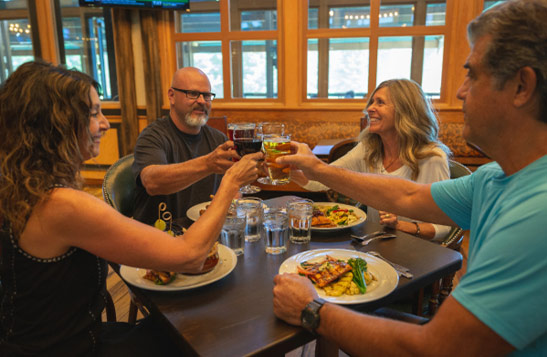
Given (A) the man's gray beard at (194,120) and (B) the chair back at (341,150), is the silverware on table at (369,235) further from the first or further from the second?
(A) the man's gray beard at (194,120)

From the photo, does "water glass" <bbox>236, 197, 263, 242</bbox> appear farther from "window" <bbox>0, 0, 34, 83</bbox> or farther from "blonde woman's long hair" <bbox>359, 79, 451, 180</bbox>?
"window" <bbox>0, 0, 34, 83</bbox>

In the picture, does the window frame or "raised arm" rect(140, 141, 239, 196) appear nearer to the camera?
"raised arm" rect(140, 141, 239, 196)

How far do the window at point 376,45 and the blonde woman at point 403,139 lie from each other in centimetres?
290

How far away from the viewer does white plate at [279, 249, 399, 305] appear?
1.01 meters

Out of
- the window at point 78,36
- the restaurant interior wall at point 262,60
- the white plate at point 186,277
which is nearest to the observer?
the white plate at point 186,277

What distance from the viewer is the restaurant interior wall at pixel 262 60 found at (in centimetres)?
464

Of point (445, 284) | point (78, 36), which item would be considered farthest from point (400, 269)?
point (78, 36)

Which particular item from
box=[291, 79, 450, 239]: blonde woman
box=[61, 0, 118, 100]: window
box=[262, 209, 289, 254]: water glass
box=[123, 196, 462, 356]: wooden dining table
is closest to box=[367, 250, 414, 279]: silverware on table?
box=[123, 196, 462, 356]: wooden dining table

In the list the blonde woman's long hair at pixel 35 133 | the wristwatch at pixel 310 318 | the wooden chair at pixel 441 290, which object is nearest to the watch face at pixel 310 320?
the wristwatch at pixel 310 318

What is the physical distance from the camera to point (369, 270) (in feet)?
3.83

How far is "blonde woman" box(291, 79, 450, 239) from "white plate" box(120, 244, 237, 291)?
2.60 ft

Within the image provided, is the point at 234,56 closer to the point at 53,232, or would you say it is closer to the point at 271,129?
the point at 271,129

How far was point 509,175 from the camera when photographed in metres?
0.91

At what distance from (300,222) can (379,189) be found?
335mm
